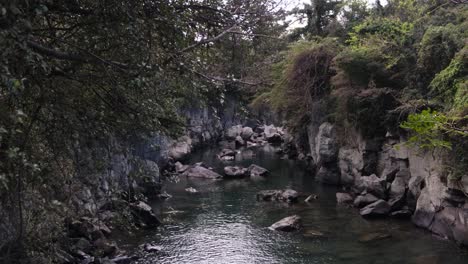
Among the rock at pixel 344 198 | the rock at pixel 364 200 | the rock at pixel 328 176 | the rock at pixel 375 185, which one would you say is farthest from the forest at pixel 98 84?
the rock at pixel 328 176

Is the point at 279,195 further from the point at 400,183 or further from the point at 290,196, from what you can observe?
the point at 400,183

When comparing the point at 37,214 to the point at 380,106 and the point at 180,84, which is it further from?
the point at 380,106

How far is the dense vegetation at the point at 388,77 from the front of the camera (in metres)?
→ 13.7

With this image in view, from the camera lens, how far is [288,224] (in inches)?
624

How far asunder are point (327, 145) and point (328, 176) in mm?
1680

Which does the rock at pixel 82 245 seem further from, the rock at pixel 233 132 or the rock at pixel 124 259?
the rock at pixel 233 132

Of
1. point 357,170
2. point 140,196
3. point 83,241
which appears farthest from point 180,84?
point 357,170

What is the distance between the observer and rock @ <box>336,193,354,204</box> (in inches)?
756

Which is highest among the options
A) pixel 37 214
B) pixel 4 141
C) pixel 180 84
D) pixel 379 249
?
pixel 180 84

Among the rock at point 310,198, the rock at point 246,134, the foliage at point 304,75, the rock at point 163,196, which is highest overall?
the foliage at point 304,75

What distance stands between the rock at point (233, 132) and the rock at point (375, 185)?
25.5 metres

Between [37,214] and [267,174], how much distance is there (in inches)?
782

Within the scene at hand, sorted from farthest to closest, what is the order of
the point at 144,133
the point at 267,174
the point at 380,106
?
the point at 267,174, the point at 380,106, the point at 144,133

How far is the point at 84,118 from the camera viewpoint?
550 cm
